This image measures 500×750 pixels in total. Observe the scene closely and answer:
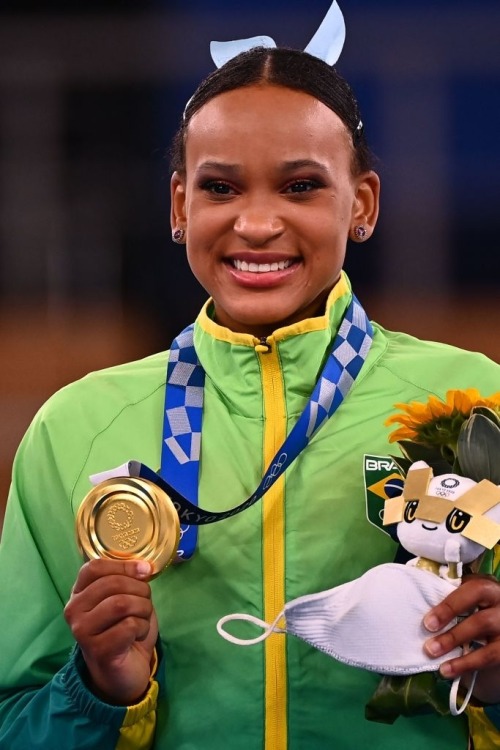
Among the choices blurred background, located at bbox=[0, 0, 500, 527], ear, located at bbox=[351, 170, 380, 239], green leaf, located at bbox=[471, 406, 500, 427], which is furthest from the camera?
blurred background, located at bbox=[0, 0, 500, 527]

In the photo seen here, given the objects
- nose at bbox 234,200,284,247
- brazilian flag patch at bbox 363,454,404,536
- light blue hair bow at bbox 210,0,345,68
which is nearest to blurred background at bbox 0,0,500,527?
light blue hair bow at bbox 210,0,345,68

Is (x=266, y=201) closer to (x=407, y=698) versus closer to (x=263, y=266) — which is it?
(x=263, y=266)

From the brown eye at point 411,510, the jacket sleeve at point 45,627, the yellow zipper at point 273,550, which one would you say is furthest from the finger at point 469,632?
the jacket sleeve at point 45,627

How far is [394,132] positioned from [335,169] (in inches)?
73.7

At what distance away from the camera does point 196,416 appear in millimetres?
1902

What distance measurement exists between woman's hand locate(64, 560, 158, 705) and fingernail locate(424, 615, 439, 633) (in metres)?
0.33

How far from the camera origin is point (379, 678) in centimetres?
173

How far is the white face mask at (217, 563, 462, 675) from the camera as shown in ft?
5.15

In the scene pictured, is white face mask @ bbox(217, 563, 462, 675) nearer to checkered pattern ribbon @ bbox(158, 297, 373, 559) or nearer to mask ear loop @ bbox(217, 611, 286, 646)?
mask ear loop @ bbox(217, 611, 286, 646)

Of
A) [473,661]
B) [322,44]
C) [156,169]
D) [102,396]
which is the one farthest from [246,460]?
[156,169]

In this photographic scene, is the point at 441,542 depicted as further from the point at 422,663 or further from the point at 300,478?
the point at 300,478

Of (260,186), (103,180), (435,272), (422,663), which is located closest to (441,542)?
(422,663)

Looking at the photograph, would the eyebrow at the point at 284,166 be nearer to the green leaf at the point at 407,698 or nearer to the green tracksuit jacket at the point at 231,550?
the green tracksuit jacket at the point at 231,550

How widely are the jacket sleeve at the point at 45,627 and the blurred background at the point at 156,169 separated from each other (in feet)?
6.16
